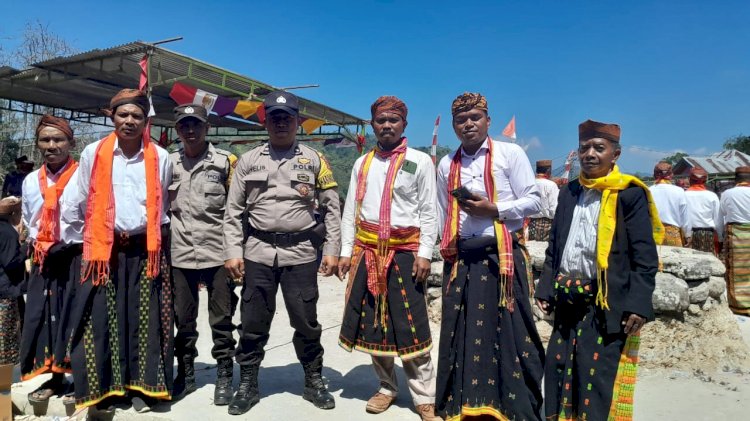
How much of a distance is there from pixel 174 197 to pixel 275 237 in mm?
831

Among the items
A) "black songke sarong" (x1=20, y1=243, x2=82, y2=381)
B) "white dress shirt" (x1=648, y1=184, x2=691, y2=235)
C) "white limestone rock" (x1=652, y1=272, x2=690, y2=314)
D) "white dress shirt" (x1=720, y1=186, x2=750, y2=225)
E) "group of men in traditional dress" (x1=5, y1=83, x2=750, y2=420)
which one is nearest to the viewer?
"group of men in traditional dress" (x1=5, y1=83, x2=750, y2=420)

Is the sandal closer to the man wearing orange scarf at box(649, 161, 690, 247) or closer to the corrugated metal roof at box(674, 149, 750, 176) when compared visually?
the man wearing orange scarf at box(649, 161, 690, 247)

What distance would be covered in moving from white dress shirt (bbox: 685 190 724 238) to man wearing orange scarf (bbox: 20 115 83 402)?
817cm

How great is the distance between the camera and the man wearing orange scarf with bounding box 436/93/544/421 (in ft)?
9.55

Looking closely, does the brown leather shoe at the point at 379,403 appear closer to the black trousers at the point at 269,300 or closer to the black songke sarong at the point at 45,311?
the black trousers at the point at 269,300

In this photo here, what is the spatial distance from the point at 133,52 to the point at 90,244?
17.7 feet

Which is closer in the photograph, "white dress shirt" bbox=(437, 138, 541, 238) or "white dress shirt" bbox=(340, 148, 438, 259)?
"white dress shirt" bbox=(437, 138, 541, 238)

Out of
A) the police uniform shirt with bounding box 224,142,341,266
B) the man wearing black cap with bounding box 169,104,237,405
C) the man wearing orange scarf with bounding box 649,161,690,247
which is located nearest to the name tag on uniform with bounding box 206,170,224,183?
the man wearing black cap with bounding box 169,104,237,405

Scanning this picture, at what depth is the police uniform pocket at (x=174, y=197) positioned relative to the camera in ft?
11.3

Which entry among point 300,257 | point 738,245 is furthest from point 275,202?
point 738,245

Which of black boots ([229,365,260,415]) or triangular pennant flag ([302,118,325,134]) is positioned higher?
triangular pennant flag ([302,118,325,134])

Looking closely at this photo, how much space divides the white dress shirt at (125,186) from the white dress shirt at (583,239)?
8.61 feet

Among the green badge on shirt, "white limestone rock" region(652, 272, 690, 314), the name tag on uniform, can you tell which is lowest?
"white limestone rock" region(652, 272, 690, 314)

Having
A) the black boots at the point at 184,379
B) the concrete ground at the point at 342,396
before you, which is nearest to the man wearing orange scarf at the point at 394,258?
the concrete ground at the point at 342,396
